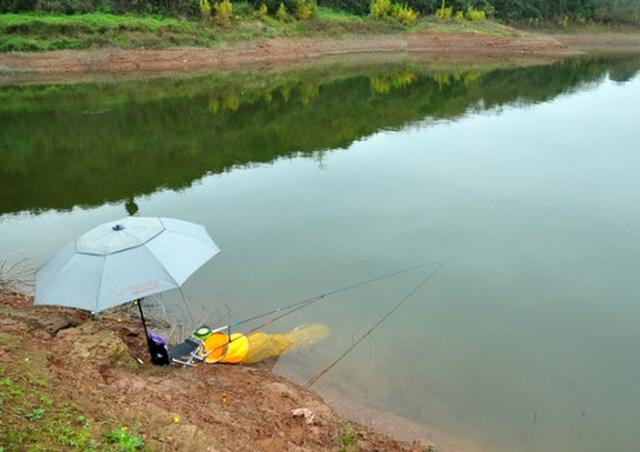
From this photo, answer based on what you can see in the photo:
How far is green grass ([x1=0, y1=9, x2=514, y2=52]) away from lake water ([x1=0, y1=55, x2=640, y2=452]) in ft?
30.6

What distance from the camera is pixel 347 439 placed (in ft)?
16.6

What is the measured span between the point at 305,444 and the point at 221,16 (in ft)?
135

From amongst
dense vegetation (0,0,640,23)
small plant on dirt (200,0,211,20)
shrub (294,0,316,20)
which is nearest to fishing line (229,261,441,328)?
dense vegetation (0,0,640,23)

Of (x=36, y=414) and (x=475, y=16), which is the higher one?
(x=475, y=16)

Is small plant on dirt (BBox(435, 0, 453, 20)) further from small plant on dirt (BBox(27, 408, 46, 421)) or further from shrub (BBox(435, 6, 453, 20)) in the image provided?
small plant on dirt (BBox(27, 408, 46, 421))

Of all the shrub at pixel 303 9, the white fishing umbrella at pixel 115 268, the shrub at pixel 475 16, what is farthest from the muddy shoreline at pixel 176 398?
the shrub at pixel 475 16

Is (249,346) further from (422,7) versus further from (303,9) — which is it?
(422,7)

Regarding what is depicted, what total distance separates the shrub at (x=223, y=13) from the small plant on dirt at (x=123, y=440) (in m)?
40.9

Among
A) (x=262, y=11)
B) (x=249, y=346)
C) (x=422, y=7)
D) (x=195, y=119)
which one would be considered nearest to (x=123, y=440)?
(x=249, y=346)

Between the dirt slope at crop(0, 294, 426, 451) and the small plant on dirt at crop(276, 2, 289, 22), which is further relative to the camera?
the small plant on dirt at crop(276, 2, 289, 22)

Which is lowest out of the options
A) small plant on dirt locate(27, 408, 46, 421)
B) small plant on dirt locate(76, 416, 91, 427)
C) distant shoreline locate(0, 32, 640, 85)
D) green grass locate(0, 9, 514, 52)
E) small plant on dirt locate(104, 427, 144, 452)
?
small plant on dirt locate(104, 427, 144, 452)

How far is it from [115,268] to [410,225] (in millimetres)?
7077

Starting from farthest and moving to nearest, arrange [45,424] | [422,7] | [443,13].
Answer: [422,7], [443,13], [45,424]

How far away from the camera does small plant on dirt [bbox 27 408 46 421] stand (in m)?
3.94
